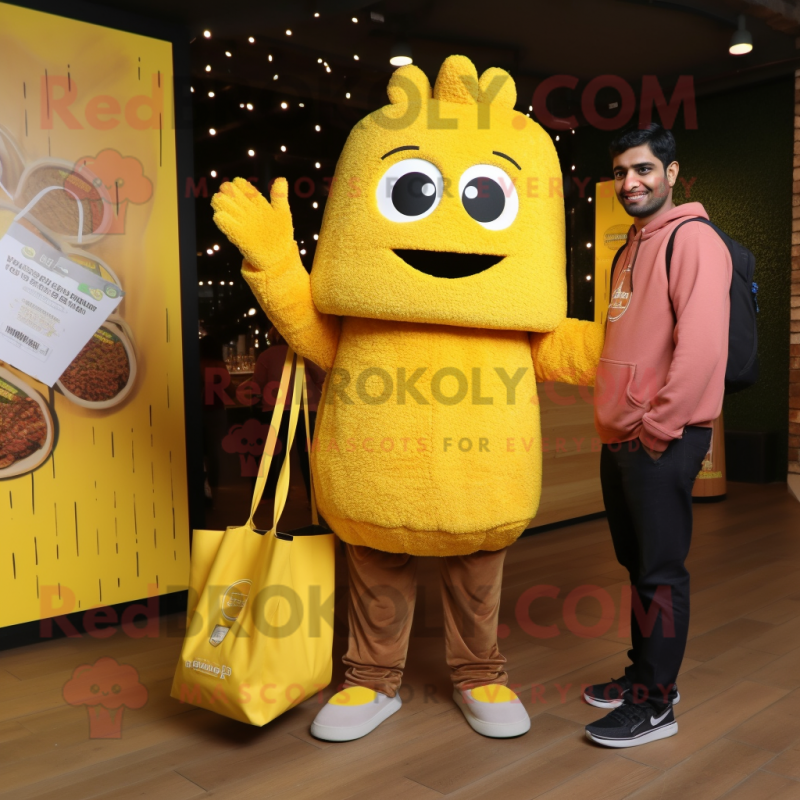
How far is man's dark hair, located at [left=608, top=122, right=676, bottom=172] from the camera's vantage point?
186cm

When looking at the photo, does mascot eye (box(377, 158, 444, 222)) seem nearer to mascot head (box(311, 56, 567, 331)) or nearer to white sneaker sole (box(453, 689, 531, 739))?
mascot head (box(311, 56, 567, 331))

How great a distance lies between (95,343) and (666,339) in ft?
6.02

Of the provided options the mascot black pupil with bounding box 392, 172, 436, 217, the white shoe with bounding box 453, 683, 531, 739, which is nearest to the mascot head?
the mascot black pupil with bounding box 392, 172, 436, 217

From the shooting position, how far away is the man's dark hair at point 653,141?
1.86 metres

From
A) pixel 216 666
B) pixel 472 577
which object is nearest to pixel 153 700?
pixel 216 666

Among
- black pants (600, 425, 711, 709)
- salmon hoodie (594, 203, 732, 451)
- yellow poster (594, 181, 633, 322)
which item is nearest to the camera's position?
salmon hoodie (594, 203, 732, 451)

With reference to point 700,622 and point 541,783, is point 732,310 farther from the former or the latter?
point 700,622

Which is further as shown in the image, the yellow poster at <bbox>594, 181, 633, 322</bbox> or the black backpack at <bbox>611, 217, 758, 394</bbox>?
the yellow poster at <bbox>594, 181, 633, 322</bbox>

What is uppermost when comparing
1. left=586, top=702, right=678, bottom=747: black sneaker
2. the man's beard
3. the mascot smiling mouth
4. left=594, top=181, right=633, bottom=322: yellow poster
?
left=594, top=181, right=633, bottom=322: yellow poster

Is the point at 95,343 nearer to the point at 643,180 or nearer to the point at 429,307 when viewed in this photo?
the point at 429,307

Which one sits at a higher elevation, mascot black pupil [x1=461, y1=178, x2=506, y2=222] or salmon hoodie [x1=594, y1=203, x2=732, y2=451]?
mascot black pupil [x1=461, y1=178, x2=506, y2=222]

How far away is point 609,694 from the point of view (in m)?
2.12

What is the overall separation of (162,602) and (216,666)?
113cm

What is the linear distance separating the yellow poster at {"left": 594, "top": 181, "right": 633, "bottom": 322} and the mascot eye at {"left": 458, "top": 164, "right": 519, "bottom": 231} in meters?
4.16
